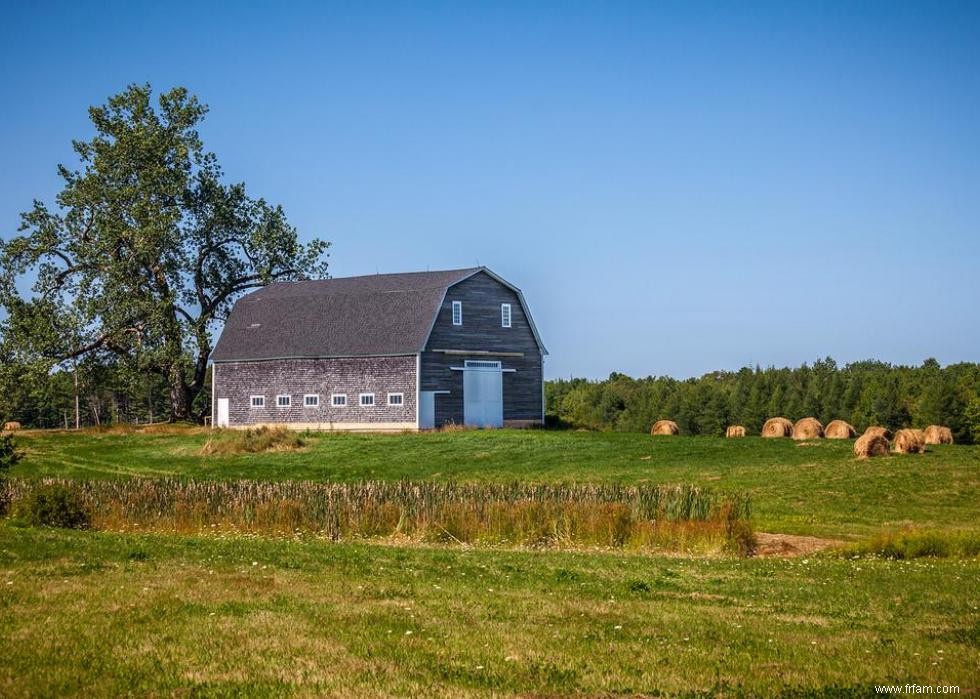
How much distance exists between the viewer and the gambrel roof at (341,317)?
53.3 metres

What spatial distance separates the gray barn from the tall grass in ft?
87.7

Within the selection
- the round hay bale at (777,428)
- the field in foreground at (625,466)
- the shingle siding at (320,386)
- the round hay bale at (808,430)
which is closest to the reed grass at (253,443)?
the field in foreground at (625,466)

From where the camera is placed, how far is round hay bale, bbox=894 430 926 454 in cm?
3462

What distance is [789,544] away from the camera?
21438mm

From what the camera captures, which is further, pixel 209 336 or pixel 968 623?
pixel 209 336

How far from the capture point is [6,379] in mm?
57656

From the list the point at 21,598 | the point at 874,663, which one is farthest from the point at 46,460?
the point at 874,663

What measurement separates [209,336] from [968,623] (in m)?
56.0

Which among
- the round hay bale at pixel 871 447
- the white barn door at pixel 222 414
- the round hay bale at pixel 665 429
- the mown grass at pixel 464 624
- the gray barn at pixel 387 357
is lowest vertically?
the mown grass at pixel 464 624

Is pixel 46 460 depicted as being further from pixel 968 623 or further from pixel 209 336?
pixel 968 623

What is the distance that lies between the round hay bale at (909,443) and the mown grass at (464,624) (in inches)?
699

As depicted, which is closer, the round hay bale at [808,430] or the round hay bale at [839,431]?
the round hay bale at [839,431]

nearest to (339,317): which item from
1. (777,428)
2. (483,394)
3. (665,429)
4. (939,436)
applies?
(483,394)

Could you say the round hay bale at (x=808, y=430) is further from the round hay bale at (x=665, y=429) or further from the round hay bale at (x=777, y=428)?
the round hay bale at (x=665, y=429)
